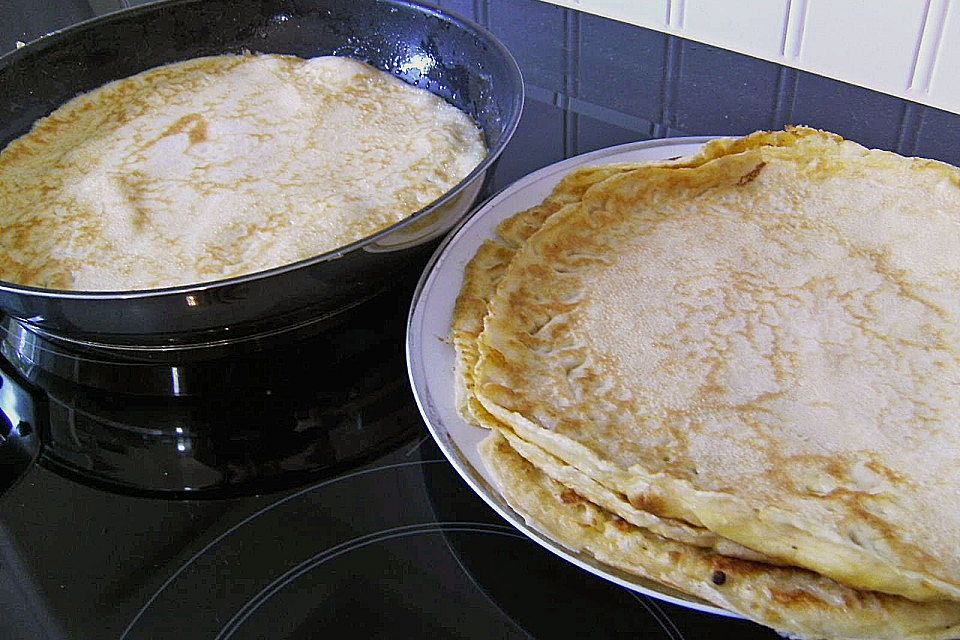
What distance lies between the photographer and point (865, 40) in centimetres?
146

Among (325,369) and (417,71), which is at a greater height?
(417,71)

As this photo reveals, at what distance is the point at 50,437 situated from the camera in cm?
100

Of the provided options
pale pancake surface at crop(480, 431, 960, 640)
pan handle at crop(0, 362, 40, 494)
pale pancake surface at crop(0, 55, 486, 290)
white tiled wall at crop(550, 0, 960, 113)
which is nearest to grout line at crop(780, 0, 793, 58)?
white tiled wall at crop(550, 0, 960, 113)

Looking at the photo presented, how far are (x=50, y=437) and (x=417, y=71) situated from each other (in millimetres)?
862

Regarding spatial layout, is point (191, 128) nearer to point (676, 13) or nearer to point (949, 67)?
point (676, 13)

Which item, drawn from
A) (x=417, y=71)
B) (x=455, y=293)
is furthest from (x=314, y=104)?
(x=455, y=293)

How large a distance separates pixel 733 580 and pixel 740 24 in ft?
4.07

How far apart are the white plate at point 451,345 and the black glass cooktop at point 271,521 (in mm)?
107

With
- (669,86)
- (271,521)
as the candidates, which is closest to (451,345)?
(271,521)

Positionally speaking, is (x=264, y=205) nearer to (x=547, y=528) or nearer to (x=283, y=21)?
(x=283, y=21)

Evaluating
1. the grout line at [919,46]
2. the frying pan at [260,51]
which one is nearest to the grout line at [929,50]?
the grout line at [919,46]

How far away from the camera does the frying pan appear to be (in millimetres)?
873

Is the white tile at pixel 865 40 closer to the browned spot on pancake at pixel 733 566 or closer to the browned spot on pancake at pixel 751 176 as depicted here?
the browned spot on pancake at pixel 751 176

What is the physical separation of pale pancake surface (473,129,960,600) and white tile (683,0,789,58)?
56 centimetres
